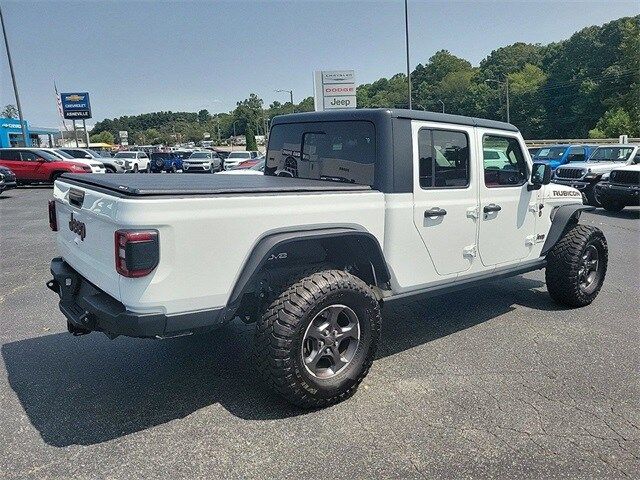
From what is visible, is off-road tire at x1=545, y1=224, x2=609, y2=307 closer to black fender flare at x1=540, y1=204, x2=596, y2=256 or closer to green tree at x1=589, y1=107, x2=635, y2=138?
Answer: black fender flare at x1=540, y1=204, x2=596, y2=256

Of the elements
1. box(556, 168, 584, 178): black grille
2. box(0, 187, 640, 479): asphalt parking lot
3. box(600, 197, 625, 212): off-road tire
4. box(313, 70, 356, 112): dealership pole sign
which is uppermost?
box(313, 70, 356, 112): dealership pole sign

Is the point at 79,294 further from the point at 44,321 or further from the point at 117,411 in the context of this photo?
the point at 44,321

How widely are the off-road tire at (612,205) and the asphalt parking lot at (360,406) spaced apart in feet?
28.1

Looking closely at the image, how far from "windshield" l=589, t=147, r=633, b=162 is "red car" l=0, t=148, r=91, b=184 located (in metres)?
19.5

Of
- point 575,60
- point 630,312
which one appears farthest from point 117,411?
point 575,60

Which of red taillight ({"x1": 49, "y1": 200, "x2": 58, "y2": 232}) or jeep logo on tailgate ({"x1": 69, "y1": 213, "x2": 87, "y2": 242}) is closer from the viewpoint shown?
jeep logo on tailgate ({"x1": 69, "y1": 213, "x2": 87, "y2": 242})

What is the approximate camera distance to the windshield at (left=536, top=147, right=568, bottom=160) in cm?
1833

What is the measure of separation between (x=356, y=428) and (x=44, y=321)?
3.51 meters

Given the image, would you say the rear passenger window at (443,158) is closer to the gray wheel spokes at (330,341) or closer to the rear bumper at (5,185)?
the gray wheel spokes at (330,341)

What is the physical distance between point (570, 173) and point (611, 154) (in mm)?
2009

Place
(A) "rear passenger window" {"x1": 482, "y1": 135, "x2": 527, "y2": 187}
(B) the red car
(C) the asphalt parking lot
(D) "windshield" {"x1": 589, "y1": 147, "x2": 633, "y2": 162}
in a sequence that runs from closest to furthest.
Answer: (C) the asphalt parking lot < (A) "rear passenger window" {"x1": 482, "y1": 135, "x2": 527, "y2": 187} < (D) "windshield" {"x1": 589, "y1": 147, "x2": 633, "y2": 162} < (B) the red car

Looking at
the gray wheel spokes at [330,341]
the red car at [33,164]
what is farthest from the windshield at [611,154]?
the red car at [33,164]

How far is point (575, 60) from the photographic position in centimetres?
7319

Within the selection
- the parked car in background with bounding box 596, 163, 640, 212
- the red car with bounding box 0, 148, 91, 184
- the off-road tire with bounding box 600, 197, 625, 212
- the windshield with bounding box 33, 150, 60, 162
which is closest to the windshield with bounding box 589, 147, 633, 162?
the parked car in background with bounding box 596, 163, 640, 212
